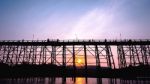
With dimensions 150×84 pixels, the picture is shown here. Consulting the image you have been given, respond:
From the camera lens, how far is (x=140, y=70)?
19.2 metres

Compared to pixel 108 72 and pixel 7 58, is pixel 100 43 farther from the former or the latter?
pixel 7 58

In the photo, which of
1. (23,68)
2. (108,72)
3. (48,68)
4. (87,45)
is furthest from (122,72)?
(23,68)

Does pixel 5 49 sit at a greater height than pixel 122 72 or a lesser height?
greater

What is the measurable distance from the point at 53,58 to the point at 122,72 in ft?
25.3

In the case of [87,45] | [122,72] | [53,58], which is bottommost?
[122,72]

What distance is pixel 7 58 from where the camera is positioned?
20.9m

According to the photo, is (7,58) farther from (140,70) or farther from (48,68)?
(140,70)

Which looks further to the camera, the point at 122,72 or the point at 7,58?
the point at 7,58

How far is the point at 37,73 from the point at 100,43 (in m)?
7.40

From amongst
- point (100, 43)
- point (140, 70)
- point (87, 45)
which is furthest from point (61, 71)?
point (140, 70)

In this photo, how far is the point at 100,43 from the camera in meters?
18.9

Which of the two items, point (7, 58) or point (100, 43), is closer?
point (100, 43)

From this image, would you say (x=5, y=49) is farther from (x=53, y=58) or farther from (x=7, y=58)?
(x=53, y=58)

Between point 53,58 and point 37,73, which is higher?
point 53,58
